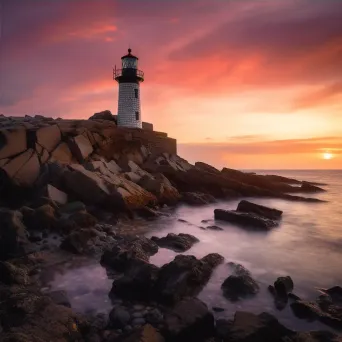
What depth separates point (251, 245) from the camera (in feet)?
35.1

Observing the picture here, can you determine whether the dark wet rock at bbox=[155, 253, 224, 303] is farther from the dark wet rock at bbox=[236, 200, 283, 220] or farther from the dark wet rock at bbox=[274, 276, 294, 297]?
the dark wet rock at bbox=[236, 200, 283, 220]

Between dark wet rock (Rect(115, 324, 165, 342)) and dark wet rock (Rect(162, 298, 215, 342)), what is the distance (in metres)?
0.23

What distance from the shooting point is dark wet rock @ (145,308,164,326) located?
506 centimetres

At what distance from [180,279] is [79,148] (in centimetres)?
1381

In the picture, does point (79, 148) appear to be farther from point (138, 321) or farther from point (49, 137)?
point (138, 321)

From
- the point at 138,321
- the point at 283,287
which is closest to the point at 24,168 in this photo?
the point at 138,321

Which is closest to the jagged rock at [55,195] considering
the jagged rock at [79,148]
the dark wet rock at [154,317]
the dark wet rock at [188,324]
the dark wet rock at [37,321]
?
the jagged rock at [79,148]

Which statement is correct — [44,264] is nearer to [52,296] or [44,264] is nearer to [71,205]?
[52,296]

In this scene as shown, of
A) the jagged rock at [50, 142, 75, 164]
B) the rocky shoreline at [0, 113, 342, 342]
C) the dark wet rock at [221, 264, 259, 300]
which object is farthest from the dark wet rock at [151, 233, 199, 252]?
the jagged rock at [50, 142, 75, 164]

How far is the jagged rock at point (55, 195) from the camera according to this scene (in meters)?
12.5

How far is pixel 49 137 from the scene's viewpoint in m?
17.3

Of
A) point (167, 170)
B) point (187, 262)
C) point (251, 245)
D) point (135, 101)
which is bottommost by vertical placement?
point (251, 245)

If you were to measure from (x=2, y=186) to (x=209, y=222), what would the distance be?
34.0ft

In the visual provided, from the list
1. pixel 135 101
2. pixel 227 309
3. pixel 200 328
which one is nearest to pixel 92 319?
pixel 200 328
